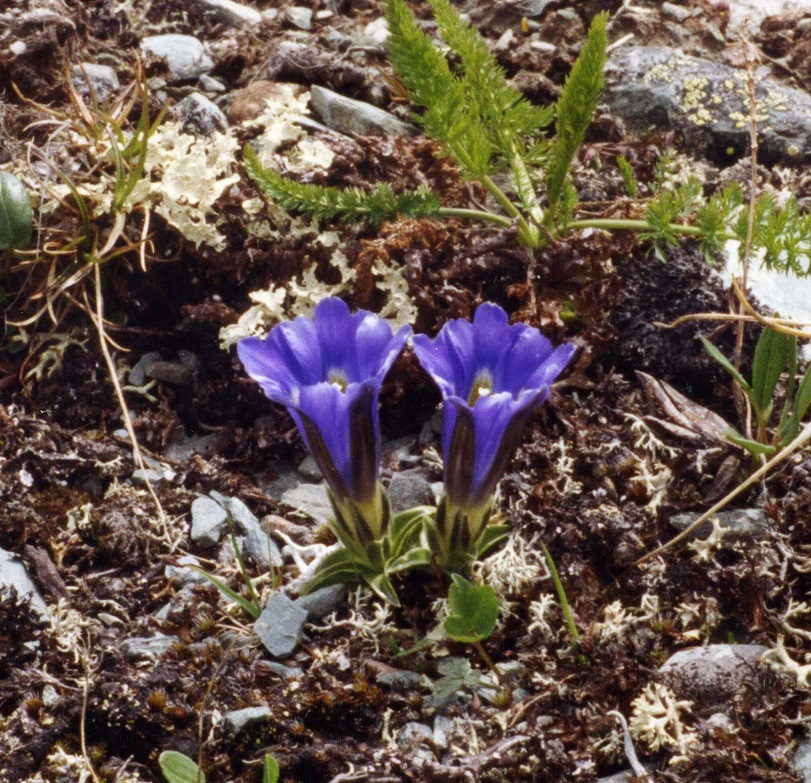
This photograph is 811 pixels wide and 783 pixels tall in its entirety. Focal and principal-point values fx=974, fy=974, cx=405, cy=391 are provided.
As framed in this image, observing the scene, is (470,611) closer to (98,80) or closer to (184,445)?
(184,445)

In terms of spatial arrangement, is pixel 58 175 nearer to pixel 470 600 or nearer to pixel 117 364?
pixel 117 364

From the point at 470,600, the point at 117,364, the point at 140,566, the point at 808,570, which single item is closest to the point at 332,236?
the point at 117,364

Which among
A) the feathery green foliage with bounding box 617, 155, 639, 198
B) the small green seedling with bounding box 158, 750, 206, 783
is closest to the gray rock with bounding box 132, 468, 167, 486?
the small green seedling with bounding box 158, 750, 206, 783

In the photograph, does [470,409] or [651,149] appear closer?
[470,409]

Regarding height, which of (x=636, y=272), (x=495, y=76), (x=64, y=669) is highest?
(x=495, y=76)

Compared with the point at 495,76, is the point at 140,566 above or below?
below

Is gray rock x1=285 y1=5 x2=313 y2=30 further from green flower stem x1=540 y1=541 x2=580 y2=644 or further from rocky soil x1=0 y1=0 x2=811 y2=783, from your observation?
green flower stem x1=540 y1=541 x2=580 y2=644

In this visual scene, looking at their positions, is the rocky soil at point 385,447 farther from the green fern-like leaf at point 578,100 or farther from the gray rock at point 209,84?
the green fern-like leaf at point 578,100

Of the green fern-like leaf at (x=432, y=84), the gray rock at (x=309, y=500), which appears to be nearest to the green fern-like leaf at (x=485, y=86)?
the green fern-like leaf at (x=432, y=84)
